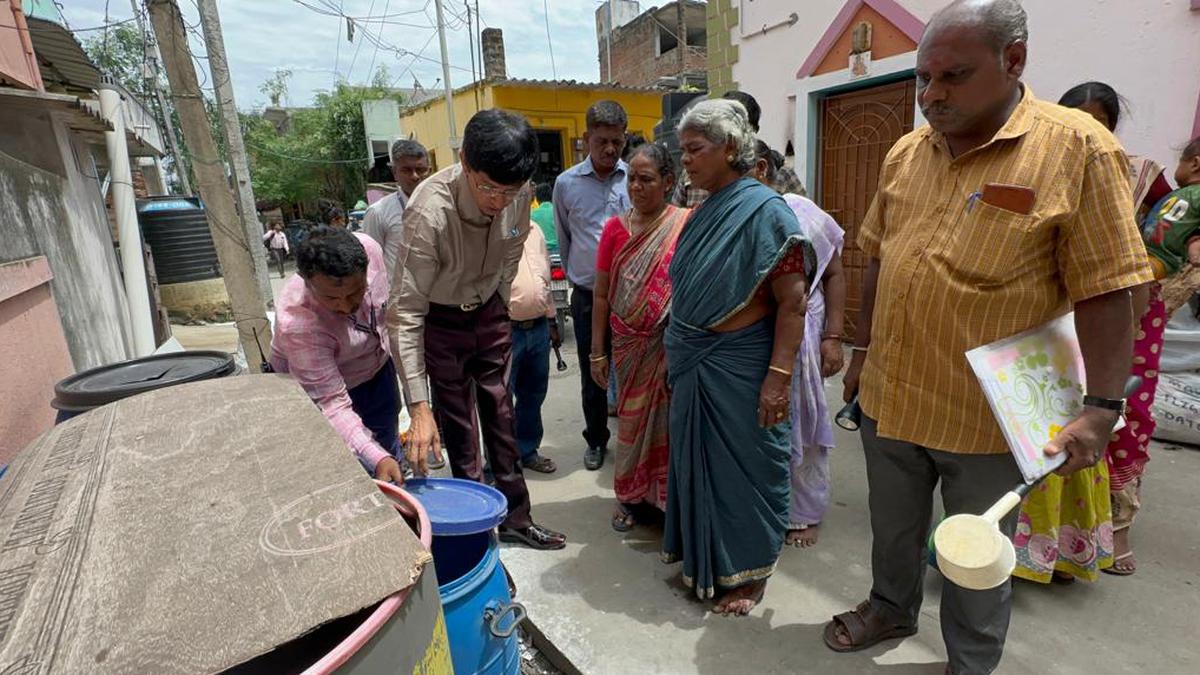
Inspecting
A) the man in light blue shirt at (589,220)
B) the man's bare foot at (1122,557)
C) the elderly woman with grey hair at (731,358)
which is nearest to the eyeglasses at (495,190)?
the elderly woman with grey hair at (731,358)

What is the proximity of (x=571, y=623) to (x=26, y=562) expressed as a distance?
159 cm

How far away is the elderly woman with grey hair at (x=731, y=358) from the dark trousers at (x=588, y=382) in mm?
1210

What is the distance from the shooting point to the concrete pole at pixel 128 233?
17.2 ft

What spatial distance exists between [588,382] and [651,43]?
1486 cm

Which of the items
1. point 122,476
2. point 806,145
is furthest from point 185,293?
point 122,476

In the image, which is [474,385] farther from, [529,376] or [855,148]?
[855,148]

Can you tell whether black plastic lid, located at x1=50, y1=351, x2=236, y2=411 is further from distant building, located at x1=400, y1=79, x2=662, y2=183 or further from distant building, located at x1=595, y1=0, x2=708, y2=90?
distant building, located at x1=595, y1=0, x2=708, y2=90

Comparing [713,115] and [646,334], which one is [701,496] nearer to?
[646,334]

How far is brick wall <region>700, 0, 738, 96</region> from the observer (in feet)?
17.6

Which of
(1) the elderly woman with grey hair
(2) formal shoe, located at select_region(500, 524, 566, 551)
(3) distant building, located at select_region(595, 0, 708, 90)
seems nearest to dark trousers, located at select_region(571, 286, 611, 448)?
(2) formal shoe, located at select_region(500, 524, 566, 551)

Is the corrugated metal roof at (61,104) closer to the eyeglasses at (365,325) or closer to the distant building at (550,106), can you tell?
the eyeglasses at (365,325)

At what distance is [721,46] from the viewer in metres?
5.51

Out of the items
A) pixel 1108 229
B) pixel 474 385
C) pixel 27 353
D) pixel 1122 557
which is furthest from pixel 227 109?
pixel 1122 557

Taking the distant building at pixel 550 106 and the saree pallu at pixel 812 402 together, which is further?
the distant building at pixel 550 106
